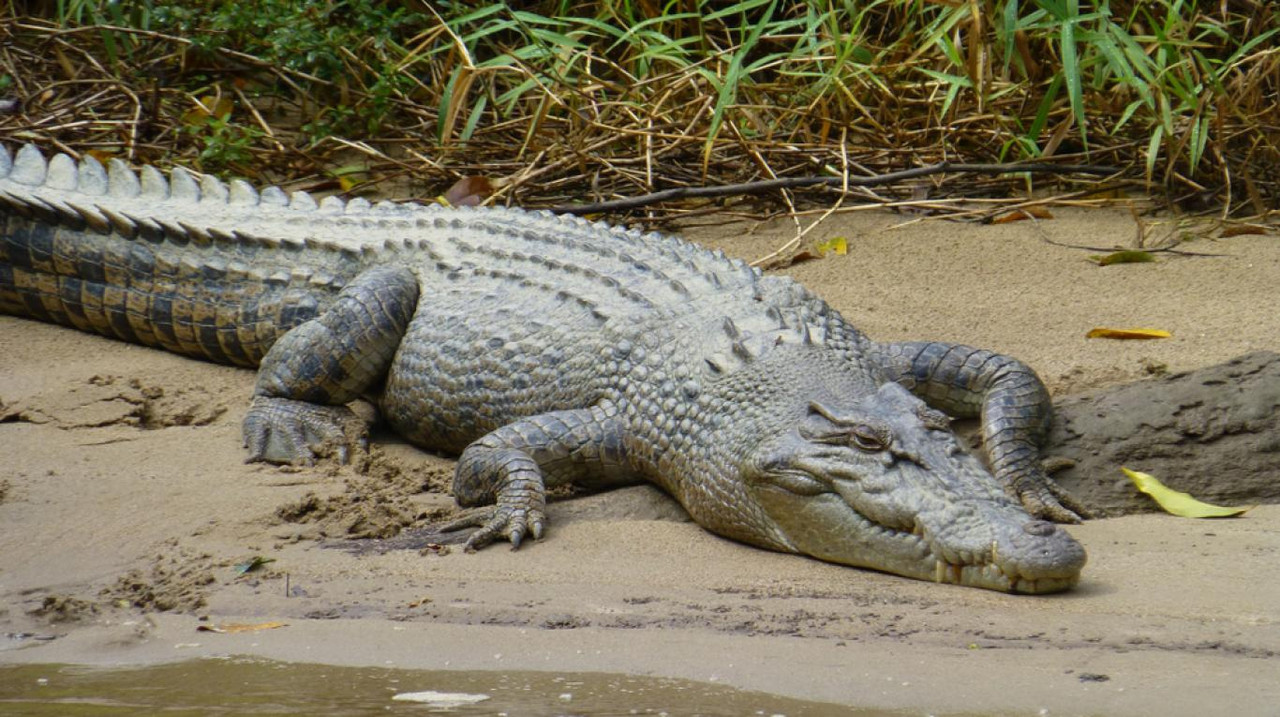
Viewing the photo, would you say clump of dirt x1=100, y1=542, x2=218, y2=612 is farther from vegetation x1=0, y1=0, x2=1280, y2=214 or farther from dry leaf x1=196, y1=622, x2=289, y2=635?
vegetation x1=0, y1=0, x2=1280, y2=214

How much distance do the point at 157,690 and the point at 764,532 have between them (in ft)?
5.06

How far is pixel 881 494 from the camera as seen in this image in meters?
3.41

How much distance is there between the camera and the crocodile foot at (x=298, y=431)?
4512 millimetres

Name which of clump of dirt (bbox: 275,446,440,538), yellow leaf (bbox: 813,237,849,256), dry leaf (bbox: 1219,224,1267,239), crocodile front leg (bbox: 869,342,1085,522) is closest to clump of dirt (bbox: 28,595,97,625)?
clump of dirt (bbox: 275,446,440,538)

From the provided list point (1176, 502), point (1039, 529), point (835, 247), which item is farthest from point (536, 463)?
point (835, 247)

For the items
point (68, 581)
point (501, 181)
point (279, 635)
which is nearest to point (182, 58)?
point (501, 181)

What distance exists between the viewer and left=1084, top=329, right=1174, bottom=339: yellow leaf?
487 cm

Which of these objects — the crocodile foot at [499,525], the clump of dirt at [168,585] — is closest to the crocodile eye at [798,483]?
the crocodile foot at [499,525]

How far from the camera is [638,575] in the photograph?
344cm

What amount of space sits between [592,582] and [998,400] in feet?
4.78

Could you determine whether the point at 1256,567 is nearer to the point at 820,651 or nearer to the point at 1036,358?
the point at 820,651

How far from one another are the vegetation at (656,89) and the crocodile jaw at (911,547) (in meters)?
2.83

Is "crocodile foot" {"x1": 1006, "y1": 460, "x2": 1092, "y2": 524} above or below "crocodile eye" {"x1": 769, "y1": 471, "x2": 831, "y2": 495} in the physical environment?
below

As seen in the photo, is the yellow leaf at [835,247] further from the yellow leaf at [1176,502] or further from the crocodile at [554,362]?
the yellow leaf at [1176,502]
